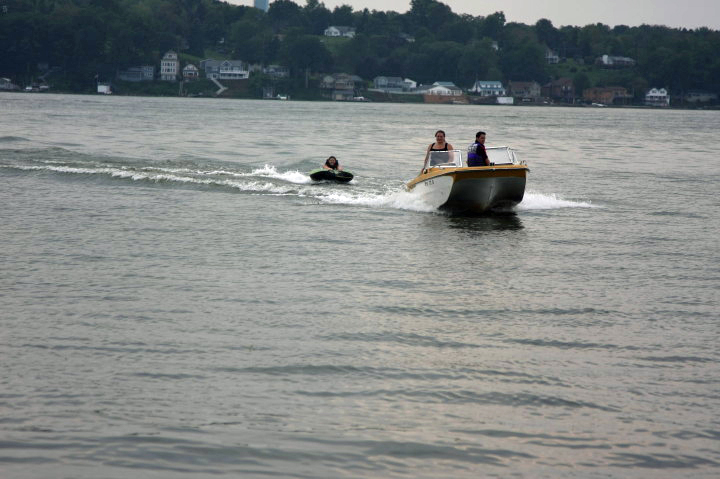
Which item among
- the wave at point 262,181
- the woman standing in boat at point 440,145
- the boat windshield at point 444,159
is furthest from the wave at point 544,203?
the wave at point 262,181

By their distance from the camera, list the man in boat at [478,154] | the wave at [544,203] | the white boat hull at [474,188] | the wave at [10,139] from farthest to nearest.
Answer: the wave at [10,139]
the wave at [544,203]
the man in boat at [478,154]
the white boat hull at [474,188]

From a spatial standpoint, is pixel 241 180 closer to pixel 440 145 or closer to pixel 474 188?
pixel 440 145

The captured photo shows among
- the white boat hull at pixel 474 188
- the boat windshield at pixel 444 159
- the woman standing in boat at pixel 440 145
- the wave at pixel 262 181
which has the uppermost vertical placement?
the woman standing in boat at pixel 440 145

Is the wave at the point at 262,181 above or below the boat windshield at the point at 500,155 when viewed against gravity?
below

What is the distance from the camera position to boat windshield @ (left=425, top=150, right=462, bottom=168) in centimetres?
2542

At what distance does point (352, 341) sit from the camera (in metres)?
12.5

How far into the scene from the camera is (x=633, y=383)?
1093cm

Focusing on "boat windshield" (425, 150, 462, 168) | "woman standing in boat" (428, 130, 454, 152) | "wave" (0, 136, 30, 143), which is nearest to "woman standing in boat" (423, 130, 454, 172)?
"woman standing in boat" (428, 130, 454, 152)

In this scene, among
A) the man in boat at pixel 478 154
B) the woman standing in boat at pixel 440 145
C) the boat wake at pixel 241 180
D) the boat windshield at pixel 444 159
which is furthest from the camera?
the boat wake at pixel 241 180

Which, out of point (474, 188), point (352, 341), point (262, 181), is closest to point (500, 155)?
point (474, 188)

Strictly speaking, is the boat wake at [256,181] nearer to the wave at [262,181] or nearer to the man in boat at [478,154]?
the wave at [262,181]

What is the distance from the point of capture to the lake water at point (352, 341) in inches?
348

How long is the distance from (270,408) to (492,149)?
17.6 meters

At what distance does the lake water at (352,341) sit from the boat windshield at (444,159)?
58.3 inches
